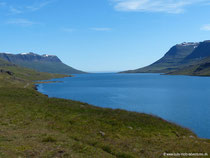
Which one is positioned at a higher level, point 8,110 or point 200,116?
point 8,110

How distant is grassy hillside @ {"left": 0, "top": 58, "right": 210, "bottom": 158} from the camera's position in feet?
65.8

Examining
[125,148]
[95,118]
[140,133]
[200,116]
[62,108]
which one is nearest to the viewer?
[125,148]

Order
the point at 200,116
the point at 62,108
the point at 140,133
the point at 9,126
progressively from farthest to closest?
the point at 200,116 → the point at 62,108 → the point at 140,133 → the point at 9,126

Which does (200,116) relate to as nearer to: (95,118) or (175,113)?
(175,113)

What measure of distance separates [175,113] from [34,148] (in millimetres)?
65443

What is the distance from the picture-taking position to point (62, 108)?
1873 inches

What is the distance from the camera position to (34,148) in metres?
20.0

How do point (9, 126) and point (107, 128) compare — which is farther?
point (107, 128)

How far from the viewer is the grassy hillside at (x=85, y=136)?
65.8ft

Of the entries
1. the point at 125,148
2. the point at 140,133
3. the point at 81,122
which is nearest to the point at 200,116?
the point at 140,133

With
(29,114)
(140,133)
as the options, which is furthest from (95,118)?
(29,114)

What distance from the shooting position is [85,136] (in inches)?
1079

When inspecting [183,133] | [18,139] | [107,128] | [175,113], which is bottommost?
[175,113]

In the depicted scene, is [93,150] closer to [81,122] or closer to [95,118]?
[81,122]
